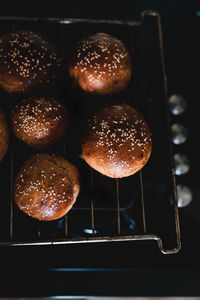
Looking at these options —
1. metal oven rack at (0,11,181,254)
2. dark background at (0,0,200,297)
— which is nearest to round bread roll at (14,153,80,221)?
metal oven rack at (0,11,181,254)

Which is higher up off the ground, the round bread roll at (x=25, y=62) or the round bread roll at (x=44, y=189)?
the round bread roll at (x=25, y=62)

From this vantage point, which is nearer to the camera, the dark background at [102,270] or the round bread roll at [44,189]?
the round bread roll at [44,189]

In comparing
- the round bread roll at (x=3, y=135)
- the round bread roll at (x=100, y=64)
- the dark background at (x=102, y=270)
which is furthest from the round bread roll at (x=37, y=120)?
the dark background at (x=102, y=270)

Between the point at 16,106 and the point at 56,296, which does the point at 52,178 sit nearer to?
the point at 16,106

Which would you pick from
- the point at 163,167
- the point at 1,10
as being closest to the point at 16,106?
the point at 1,10

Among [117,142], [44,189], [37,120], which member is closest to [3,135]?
[37,120]

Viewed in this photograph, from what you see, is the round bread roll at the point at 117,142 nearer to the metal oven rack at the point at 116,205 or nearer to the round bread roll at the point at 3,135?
the metal oven rack at the point at 116,205

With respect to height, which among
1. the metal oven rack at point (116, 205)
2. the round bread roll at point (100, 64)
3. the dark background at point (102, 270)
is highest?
the round bread roll at point (100, 64)
